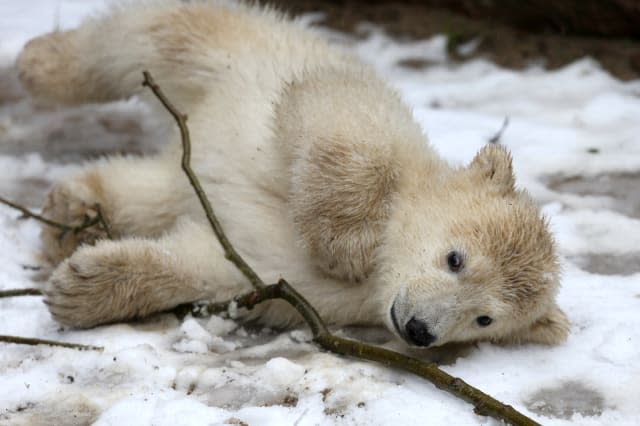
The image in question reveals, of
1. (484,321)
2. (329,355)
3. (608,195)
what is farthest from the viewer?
(608,195)

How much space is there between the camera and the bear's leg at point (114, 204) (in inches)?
167

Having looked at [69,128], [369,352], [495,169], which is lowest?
[69,128]

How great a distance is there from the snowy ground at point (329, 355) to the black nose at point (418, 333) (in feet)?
0.52

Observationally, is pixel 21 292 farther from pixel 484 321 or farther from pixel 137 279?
pixel 484 321

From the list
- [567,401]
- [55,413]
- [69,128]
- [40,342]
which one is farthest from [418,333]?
[69,128]

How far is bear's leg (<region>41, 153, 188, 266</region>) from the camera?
4.23 metres

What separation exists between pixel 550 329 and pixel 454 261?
0.51 m

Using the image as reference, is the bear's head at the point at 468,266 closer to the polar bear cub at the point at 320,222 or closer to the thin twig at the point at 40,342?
the polar bear cub at the point at 320,222

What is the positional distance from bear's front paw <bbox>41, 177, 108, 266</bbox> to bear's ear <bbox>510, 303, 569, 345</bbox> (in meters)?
2.09

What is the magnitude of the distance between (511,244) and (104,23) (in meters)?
2.87

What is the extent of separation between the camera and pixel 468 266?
3.39m

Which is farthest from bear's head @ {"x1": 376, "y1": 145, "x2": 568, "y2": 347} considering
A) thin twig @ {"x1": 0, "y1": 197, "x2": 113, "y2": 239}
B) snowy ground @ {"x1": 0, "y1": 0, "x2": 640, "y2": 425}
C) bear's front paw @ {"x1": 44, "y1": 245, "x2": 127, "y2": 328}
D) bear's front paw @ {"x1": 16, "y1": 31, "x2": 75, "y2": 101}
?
bear's front paw @ {"x1": 16, "y1": 31, "x2": 75, "y2": 101}

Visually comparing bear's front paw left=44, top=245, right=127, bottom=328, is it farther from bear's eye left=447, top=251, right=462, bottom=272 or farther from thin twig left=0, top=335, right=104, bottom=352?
A: bear's eye left=447, top=251, right=462, bottom=272

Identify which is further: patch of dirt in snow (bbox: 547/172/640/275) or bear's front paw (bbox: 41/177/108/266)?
patch of dirt in snow (bbox: 547/172/640/275)
